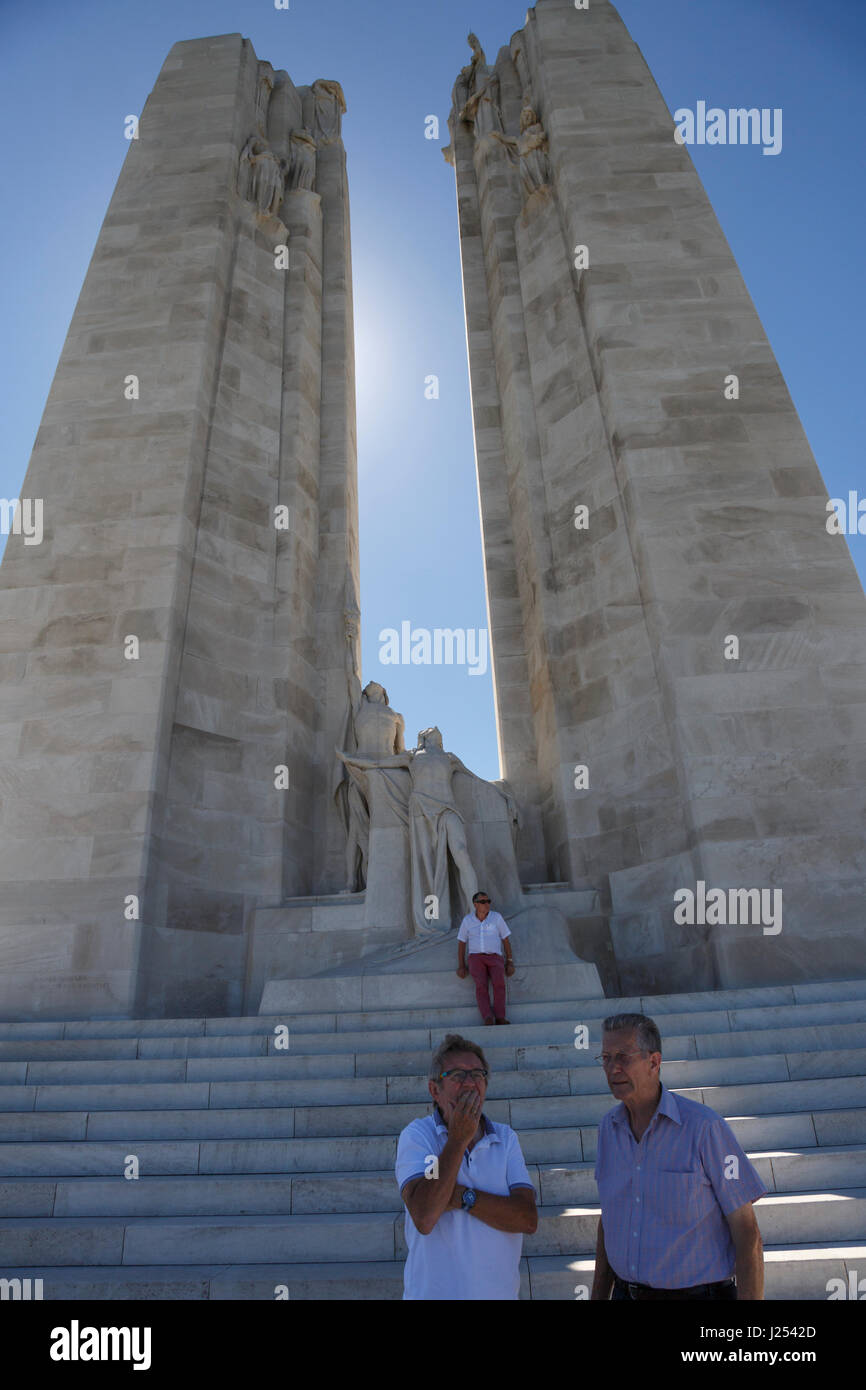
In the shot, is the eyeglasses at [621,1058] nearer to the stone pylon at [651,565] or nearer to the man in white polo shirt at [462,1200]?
the man in white polo shirt at [462,1200]

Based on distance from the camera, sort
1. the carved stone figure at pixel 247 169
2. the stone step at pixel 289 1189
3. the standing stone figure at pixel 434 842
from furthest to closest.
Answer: the carved stone figure at pixel 247 169 → the standing stone figure at pixel 434 842 → the stone step at pixel 289 1189

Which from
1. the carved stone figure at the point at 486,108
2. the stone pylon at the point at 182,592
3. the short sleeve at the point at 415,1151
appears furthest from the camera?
the carved stone figure at the point at 486,108

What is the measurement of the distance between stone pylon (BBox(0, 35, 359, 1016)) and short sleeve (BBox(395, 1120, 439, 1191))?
7.13 metres

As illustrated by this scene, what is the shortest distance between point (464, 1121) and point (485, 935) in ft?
15.9

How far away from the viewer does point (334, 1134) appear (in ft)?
18.3

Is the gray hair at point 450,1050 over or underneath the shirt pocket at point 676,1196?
over

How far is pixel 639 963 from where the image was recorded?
970 cm

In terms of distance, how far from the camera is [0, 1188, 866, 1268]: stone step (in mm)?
4215

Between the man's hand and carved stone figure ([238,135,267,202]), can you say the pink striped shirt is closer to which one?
the man's hand

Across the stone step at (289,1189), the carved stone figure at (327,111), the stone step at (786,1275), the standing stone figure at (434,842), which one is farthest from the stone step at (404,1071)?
the carved stone figure at (327,111)

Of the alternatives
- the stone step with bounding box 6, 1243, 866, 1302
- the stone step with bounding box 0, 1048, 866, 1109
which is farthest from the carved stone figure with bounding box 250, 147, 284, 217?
the stone step with bounding box 6, 1243, 866, 1302

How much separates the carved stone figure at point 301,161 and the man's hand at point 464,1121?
Answer: 17.7 metres

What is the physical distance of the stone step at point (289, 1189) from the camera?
15.2 ft

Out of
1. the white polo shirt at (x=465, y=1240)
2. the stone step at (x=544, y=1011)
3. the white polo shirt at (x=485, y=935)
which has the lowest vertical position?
the white polo shirt at (x=465, y=1240)
